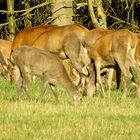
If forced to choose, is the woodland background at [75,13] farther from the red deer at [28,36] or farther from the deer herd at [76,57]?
the deer herd at [76,57]

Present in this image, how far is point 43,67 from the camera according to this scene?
1362 cm

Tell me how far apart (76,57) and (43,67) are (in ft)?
12.8

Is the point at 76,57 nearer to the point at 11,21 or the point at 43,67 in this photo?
the point at 43,67

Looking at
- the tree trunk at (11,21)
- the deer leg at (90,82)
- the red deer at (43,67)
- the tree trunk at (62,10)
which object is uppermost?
the red deer at (43,67)

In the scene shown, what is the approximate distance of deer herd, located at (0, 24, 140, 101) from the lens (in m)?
13.6

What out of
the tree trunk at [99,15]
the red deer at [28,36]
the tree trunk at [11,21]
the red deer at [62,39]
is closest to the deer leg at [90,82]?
the red deer at [62,39]

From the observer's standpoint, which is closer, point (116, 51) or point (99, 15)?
point (116, 51)

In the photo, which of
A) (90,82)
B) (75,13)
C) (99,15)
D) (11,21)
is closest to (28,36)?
(99,15)

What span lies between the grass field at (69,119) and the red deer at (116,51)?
145cm

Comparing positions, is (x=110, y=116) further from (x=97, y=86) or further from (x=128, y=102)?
(x=97, y=86)

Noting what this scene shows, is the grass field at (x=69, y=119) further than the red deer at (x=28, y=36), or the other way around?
the red deer at (x=28, y=36)

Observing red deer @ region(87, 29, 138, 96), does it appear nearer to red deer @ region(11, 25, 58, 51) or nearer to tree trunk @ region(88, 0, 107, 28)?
red deer @ region(11, 25, 58, 51)

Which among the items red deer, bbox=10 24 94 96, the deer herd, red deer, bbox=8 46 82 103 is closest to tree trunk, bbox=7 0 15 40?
the deer herd

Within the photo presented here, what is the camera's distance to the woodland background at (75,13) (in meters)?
22.1
